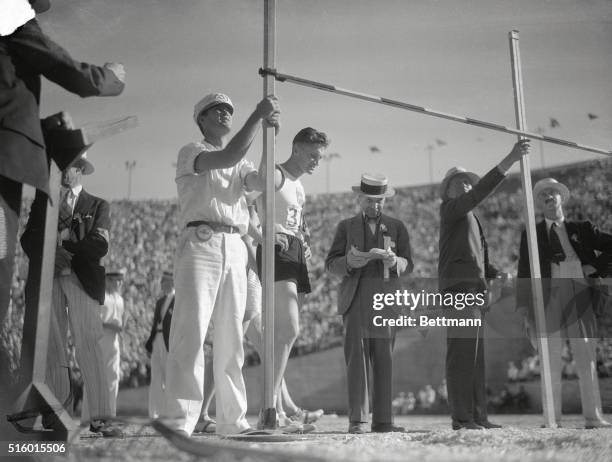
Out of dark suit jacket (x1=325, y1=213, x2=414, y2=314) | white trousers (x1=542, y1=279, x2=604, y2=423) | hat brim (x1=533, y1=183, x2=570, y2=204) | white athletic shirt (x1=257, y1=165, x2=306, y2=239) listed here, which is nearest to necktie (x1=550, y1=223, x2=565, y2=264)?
white trousers (x1=542, y1=279, x2=604, y2=423)

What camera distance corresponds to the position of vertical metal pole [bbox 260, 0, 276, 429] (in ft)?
10.5

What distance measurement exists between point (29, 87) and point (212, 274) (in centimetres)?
111

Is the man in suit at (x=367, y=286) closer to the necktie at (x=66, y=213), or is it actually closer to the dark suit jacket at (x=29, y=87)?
the necktie at (x=66, y=213)

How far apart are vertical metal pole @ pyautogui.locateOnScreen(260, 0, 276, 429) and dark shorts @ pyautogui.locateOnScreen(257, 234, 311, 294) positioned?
628 millimetres

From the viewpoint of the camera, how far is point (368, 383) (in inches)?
167

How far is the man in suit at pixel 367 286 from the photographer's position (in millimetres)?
3959

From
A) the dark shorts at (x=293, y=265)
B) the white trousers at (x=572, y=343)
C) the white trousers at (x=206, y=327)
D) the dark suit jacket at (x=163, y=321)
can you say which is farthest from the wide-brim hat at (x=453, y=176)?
the dark suit jacket at (x=163, y=321)

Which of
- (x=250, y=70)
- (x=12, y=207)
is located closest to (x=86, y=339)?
(x=12, y=207)

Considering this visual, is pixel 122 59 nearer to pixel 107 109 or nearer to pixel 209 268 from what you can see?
pixel 107 109

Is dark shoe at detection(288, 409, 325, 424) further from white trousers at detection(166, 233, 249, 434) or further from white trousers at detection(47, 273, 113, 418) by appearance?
white trousers at detection(166, 233, 249, 434)

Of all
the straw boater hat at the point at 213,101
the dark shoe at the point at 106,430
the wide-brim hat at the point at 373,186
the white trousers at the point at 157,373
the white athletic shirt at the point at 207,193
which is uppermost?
the straw boater hat at the point at 213,101

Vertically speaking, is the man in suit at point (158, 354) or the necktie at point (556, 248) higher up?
the necktie at point (556, 248)

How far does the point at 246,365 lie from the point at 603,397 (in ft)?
18.7

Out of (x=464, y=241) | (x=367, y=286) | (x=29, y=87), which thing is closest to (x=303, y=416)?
(x=367, y=286)
